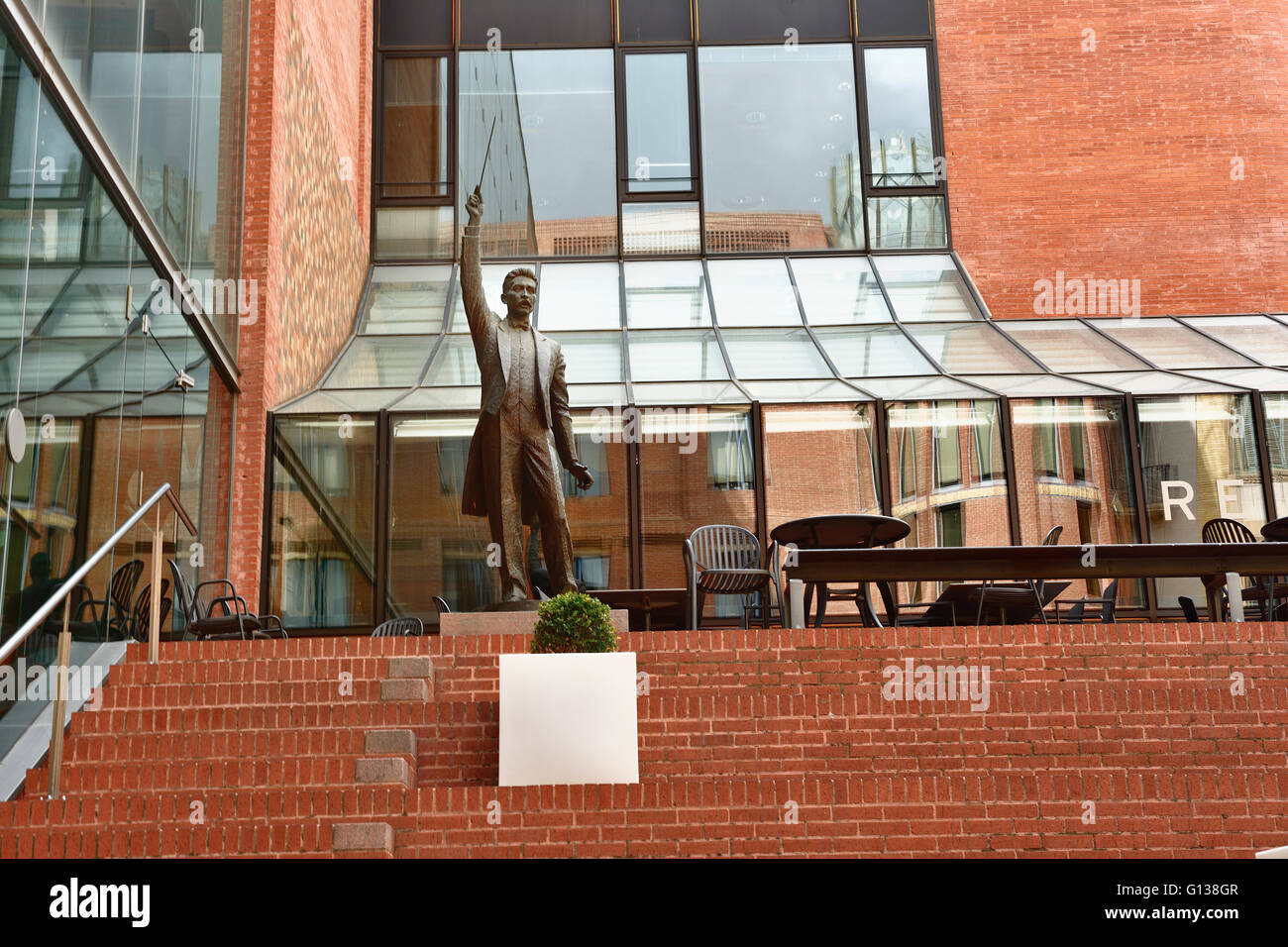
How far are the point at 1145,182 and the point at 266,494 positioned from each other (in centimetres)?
1080

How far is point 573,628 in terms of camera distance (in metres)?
6.59

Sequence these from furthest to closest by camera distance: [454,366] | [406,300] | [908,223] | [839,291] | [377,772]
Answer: [908,223] → [839,291] → [406,300] → [454,366] → [377,772]

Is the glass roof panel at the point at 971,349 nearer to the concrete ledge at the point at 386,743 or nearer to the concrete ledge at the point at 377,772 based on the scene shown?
the concrete ledge at the point at 386,743

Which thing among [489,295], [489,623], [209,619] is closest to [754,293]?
[489,295]

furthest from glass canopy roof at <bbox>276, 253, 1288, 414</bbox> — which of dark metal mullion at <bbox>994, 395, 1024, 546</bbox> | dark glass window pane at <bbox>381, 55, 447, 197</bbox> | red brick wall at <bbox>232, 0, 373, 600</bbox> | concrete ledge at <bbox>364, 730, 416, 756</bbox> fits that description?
concrete ledge at <bbox>364, 730, 416, 756</bbox>

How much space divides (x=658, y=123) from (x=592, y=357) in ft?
13.8

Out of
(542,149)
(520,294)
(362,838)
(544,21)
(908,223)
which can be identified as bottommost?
(362,838)

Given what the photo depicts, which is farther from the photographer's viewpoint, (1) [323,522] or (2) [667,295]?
(2) [667,295]

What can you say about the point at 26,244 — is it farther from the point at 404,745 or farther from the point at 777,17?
the point at 777,17

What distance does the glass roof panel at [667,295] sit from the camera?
15359mm

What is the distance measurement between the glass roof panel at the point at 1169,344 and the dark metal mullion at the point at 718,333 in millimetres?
4245

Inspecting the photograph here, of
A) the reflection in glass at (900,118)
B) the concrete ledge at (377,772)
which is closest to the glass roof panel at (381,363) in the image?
the reflection in glass at (900,118)

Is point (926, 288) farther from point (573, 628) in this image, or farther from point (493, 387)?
point (573, 628)

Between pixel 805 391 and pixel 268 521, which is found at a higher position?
pixel 805 391
